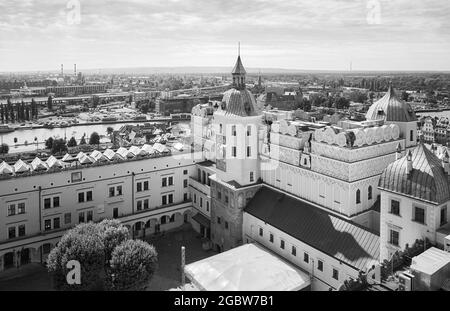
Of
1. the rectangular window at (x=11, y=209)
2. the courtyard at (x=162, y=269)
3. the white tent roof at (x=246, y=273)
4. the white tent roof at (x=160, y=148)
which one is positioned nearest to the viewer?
the white tent roof at (x=246, y=273)

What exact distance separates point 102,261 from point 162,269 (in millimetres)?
7540

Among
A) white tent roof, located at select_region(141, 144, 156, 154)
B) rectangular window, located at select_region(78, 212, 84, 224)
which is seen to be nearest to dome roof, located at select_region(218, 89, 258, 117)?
white tent roof, located at select_region(141, 144, 156, 154)

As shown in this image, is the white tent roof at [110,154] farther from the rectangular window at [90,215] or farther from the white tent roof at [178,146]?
the white tent roof at [178,146]

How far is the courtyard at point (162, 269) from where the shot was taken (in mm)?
30609

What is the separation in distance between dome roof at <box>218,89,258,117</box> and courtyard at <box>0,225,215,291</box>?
13.3 meters

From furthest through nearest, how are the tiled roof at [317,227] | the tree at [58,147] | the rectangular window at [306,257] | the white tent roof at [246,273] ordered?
the tree at [58,147], the rectangular window at [306,257], the white tent roof at [246,273], the tiled roof at [317,227]

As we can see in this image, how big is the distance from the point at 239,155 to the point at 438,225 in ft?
60.1

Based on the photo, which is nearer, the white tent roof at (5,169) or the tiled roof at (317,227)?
the tiled roof at (317,227)

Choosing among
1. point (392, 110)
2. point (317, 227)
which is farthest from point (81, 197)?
point (392, 110)

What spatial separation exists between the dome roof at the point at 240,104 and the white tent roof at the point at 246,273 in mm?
12347

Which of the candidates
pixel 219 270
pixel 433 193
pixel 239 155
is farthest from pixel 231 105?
pixel 433 193

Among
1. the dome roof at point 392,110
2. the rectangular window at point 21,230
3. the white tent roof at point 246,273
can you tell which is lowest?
the white tent roof at point 246,273

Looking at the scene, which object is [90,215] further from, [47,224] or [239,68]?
[239,68]

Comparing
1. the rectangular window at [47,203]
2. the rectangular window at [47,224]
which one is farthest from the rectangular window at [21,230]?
the rectangular window at [47,203]
